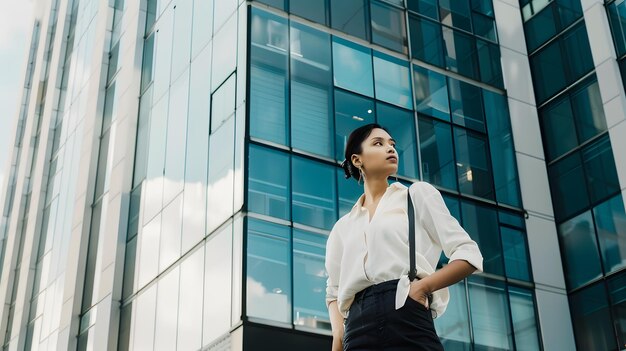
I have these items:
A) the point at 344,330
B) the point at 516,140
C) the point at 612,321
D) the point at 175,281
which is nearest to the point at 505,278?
the point at 612,321

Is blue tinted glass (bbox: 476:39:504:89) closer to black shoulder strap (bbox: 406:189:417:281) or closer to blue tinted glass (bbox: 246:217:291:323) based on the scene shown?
blue tinted glass (bbox: 246:217:291:323)

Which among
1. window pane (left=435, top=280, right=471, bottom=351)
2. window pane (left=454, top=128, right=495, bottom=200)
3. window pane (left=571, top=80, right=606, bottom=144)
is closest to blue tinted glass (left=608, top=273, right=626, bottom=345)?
window pane (left=435, top=280, right=471, bottom=351)

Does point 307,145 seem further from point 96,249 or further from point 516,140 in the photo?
point 96,249

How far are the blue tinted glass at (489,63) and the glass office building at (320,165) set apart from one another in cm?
6

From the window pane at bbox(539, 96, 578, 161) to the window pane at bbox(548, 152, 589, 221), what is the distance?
333 mm

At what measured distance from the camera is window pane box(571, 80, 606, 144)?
19547 millimetres

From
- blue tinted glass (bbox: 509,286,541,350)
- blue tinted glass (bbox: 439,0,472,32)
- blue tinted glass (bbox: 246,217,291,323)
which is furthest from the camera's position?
blue tinted glass (bbox: 439,0,472,32)

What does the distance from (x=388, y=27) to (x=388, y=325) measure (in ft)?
54.5

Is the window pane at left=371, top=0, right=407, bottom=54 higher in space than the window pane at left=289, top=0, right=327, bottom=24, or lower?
higher

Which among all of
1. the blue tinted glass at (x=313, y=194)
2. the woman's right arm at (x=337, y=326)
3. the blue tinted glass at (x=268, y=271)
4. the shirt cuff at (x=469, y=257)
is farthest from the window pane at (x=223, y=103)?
the shirt cuff at (x=469, y=257)

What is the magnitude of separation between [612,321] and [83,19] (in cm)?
2183

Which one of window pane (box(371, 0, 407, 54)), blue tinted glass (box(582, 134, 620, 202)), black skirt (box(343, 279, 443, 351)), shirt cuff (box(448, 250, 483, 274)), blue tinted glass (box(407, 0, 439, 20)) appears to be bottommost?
black skirt (box(343, 279, 443, 351))

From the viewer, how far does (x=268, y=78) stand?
1720 centimetres

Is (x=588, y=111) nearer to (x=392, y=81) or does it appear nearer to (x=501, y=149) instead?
(x=501, y=149)
